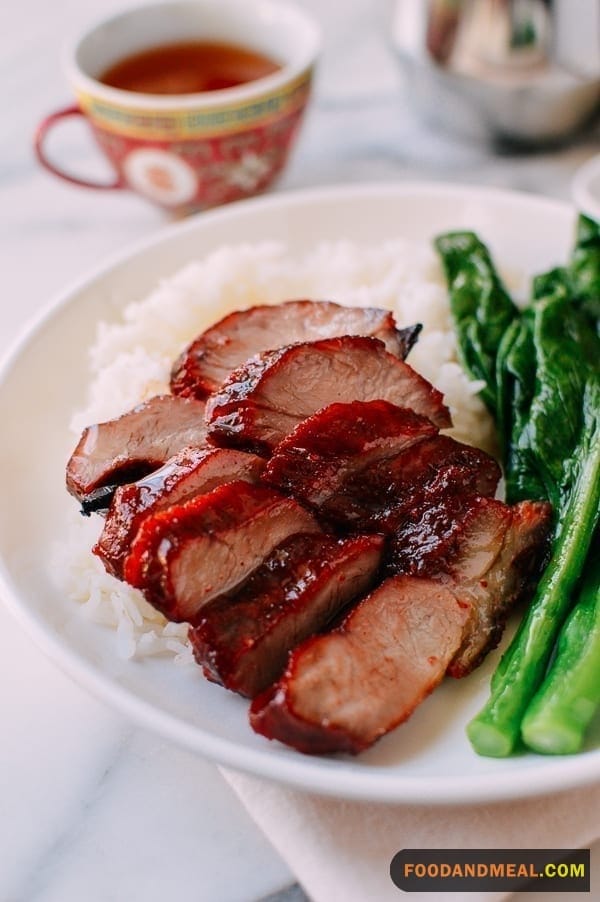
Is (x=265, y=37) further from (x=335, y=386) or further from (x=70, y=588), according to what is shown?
(x=70, y=588)

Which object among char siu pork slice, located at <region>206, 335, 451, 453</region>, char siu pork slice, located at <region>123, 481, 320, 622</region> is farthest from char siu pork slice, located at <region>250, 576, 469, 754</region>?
char siu pork slice, located at <region>206, 335, 451, 453</region>

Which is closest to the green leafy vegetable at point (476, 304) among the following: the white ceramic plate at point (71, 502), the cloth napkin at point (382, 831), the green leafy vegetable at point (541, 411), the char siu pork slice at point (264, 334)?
the green leafy vegetable at point (541, 411)

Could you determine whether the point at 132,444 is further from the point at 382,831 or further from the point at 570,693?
the point at 570,693

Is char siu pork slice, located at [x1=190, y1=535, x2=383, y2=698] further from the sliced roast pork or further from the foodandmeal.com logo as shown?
the foodandmeal.com logo

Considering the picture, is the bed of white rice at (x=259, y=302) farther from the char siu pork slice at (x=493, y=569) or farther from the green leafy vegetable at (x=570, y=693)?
the green leafy vegetable at (x=570, y=693)

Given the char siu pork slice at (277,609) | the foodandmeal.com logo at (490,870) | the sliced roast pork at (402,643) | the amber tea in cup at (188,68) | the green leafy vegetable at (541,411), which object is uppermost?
the amber tea in cup at (188,68)
